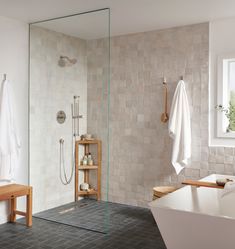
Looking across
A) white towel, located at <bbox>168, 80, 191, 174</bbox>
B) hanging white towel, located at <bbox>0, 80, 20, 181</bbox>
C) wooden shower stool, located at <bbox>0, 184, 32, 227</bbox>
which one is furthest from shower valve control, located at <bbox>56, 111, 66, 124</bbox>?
white towel, located at <bbox>168, 80, 191, 174</bbox>

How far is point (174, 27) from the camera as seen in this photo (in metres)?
4.80

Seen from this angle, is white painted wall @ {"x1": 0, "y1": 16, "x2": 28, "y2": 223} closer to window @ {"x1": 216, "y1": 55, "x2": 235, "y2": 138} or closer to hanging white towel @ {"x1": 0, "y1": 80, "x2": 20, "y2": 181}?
hanging white towel @ {"x1": 0, "y1": 80, "x2": 20, "y2": 181}

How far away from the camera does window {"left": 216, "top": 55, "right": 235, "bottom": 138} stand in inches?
177

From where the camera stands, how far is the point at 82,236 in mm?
3904

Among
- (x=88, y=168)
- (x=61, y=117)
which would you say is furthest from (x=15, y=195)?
(x=61, y=117)

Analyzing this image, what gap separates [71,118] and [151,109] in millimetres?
1286

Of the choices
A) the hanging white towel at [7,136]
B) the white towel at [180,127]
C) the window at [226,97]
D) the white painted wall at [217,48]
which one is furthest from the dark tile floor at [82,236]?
the window at [226,97]

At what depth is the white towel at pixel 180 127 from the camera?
14.9ft

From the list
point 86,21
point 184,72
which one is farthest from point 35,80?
point 184,72

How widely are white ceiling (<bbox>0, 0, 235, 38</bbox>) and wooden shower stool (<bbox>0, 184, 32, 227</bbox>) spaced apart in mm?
2088

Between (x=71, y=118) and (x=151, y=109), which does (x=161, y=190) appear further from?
(x=71, y=118)

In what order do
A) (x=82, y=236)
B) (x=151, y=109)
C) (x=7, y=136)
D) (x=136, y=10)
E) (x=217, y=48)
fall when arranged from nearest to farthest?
Result: 1. (x=82, y=236)
2. (x=136, y=10)
3. (x=7, y=136)
4. (x=217, y=48)
5. (x=151, y=109)

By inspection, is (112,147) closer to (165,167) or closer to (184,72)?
(165,167)

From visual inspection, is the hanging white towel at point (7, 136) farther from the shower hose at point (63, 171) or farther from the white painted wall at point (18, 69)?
the shower hose at point (63, 171)
